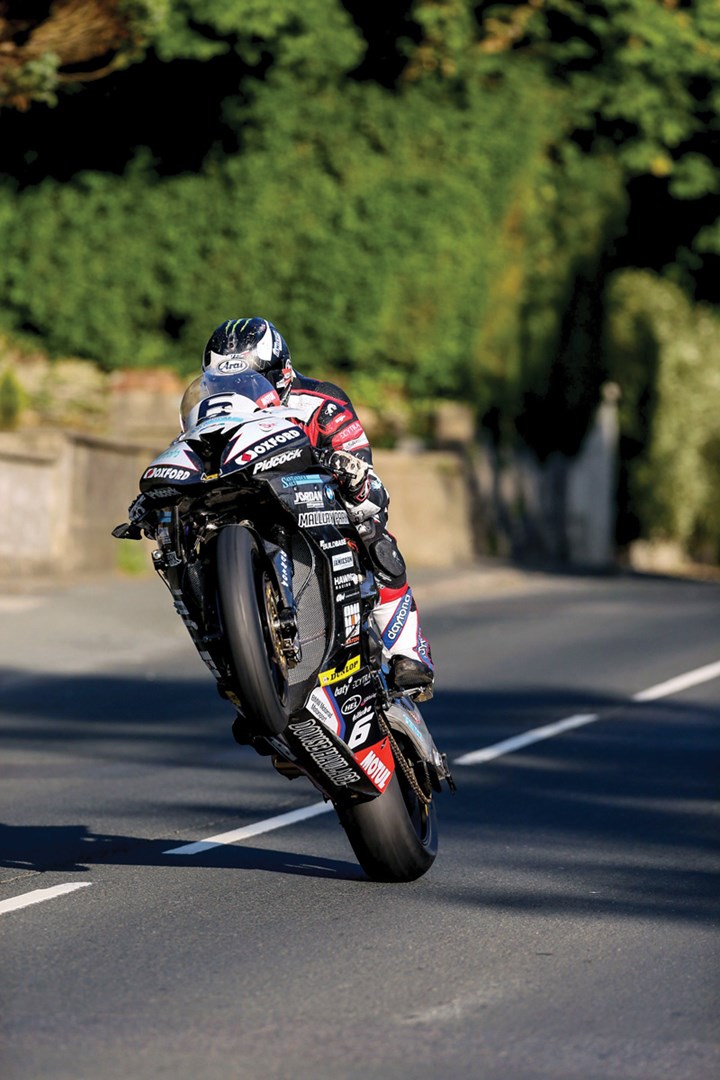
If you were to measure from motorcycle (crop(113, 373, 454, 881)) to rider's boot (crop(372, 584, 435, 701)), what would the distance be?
0.20 meters

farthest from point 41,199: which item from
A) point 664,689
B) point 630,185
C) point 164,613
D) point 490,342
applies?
point 664,689

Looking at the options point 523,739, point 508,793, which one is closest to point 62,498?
point 523,739

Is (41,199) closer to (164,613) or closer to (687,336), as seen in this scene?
(164,613)

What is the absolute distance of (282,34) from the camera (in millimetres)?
27531

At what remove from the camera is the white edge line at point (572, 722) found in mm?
10594

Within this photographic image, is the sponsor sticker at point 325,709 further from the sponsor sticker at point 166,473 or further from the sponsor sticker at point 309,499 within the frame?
the sponsor sticker at point 166,473

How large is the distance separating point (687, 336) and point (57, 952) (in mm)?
34094

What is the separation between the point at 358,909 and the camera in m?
6.42

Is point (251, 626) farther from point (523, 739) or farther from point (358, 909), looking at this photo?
point (523, 739)

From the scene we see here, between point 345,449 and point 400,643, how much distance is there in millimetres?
733

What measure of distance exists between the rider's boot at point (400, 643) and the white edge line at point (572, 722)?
3498 millimetres

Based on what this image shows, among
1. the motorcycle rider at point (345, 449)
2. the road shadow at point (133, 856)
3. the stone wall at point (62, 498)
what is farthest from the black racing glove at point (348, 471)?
the stone wall at point (62, 498)

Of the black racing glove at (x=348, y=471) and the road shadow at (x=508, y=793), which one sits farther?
the road shadow at (x=508, y=793)

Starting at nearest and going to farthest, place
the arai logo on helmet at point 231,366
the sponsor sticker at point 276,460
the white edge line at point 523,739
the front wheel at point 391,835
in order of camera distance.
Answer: the sponsor sticker at point 276,460
the arai logo on helmet at point 231,366
the front wheel at point 391,835
the white edge line at point 523,739
